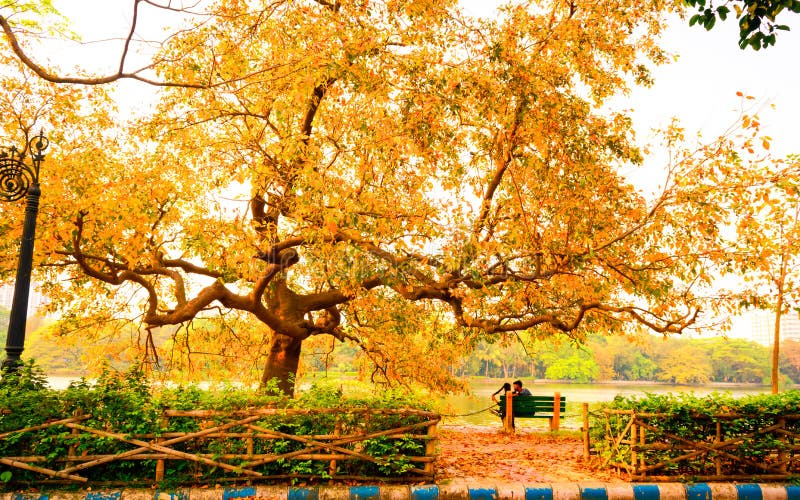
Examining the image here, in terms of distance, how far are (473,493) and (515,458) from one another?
3005 millimetres

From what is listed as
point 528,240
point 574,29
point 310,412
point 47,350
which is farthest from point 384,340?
point 47,350

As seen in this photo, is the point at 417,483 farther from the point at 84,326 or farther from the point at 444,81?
the point at 84,326

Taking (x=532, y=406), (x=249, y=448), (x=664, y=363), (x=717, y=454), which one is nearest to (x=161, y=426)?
(x=249, y=448)

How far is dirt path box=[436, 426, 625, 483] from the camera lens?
27.7 feet

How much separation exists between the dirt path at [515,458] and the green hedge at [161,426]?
1.22 meters

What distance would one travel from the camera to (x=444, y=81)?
930 centimetres

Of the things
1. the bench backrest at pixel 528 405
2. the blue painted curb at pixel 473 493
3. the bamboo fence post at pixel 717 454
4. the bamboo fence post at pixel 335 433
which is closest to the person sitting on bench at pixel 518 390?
the bench backrest at pixel 528 405

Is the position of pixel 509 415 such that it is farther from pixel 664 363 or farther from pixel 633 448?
pixel 664 363

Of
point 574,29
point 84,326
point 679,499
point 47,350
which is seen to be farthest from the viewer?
point 47,350

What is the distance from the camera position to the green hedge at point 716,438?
8.46m

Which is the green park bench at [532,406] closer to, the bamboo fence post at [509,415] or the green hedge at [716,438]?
the bamboo fence post at [509,415]

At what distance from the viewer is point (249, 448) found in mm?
7633

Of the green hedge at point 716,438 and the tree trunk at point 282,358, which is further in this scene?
the tree trunk at point 282,358

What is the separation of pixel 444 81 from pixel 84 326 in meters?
11.3
